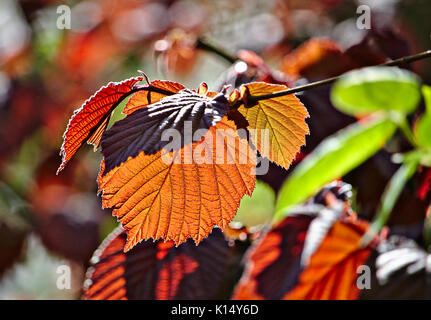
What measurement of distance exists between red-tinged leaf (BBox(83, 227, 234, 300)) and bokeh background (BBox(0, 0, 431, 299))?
0.47m

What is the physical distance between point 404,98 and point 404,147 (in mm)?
665

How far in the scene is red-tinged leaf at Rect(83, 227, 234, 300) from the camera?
35.1 inches

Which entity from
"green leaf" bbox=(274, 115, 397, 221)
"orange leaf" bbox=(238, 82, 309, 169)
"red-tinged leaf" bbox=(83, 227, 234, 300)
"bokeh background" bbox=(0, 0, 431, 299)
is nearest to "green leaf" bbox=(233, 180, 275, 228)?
"bokeh background" bbox=(0, 0, 431, 299)

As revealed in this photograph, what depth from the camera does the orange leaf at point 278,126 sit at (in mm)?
667

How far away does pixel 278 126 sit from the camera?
676mm

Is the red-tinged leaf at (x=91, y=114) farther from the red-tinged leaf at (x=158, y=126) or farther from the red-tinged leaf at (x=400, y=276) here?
the red-tinged leaf at (x=400, y=276)

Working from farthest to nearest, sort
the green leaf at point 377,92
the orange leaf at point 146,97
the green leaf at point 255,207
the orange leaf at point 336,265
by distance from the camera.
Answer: the green leaf at point 255,207 → the orange leaf at point 336,265 → the orange leaf at point 146,97 → the green leaf at point 377,92

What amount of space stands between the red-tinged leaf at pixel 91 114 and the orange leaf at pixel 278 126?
142 millimetres

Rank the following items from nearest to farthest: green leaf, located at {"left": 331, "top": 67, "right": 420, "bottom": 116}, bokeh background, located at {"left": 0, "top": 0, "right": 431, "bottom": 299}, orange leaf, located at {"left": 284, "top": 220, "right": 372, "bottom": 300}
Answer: green leaf, located at {"left": 331, "top": 67, "right": 420, "bottom": 116}
orange leaf, located at {"left": 284, "top": 220, "right": 372, "bottom": 300}
bokeh background, located at {"left": 0, "top": 0, "right": 431, "bottom": 299}

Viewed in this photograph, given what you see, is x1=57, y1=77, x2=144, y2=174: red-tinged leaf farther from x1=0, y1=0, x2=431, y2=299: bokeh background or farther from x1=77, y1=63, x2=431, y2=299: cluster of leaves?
x1=0, y1=0, x2=431, y2=299: bokeh background

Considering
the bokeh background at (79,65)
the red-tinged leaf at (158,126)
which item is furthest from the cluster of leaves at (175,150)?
the bokeh background at (79,65)

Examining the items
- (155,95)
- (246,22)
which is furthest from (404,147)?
(246,22)

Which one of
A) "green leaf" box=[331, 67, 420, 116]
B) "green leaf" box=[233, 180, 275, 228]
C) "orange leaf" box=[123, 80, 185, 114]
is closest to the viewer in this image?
"green leaf" box=[331, 67, 420, 116]
